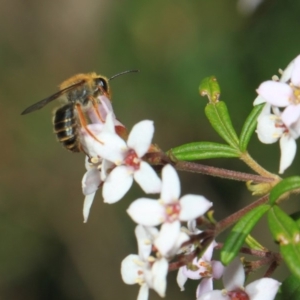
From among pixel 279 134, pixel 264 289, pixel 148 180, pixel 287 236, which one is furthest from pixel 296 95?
pixel 264 289

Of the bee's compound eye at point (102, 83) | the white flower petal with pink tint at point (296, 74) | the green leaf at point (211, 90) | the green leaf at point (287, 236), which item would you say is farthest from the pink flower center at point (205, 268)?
the bee's compound eye at point (102, 83)

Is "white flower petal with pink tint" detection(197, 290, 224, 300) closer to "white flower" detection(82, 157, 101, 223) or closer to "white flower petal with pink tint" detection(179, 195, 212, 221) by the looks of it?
"white flower petal with pink tint" detection(179, 195, 212, 221)

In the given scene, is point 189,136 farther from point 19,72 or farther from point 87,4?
point 87,4

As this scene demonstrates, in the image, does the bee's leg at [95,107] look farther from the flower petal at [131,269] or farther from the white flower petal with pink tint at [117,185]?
the flower petal at [131,269]

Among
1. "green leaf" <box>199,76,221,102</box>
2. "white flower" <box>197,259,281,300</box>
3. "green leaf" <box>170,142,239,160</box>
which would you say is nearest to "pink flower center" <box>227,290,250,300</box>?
"white flower" <box>197,259,281,300</box>

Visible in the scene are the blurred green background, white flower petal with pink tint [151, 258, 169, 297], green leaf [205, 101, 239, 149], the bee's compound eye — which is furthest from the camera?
the blurred green background

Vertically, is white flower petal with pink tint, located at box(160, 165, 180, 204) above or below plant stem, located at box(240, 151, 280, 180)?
above

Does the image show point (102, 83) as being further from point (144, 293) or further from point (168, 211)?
point (144, 293)
